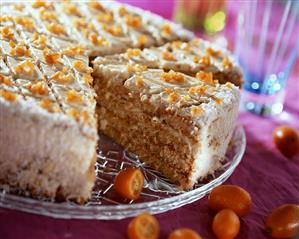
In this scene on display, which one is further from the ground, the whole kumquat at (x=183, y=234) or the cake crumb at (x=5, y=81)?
the cake crumb at (x=5, y=81)

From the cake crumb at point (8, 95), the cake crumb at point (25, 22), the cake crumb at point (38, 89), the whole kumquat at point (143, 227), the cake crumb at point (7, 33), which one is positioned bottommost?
the whole kumquat at point (143, 227)

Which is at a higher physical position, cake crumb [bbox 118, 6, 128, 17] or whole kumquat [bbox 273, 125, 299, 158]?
cake crumb [bbox 118, 6, 128, 17]

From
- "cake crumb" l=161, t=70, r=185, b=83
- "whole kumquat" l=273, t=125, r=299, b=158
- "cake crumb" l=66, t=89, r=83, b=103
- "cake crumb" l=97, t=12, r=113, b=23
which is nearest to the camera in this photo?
"cake crumb" l=66, t=89, r=83, b=103

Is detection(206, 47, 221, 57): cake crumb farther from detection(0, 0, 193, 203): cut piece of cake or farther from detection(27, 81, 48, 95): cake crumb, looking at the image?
detection(27, 81, 48, 95): cake crumb

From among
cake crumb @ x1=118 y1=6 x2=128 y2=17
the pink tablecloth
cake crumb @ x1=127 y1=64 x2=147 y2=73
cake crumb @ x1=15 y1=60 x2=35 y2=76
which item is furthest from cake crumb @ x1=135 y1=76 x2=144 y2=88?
cake crumb @ x1=118 y1=6 x2=128 y2=17

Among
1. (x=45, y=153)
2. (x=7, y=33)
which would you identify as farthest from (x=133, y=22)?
(x=45, y=153)

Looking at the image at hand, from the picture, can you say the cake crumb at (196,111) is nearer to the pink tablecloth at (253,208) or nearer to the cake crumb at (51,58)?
the pink tablecloth at (253,208)

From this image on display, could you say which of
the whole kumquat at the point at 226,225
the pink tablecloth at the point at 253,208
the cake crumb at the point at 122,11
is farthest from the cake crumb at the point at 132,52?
the whole kumquat at the point at 226,225
